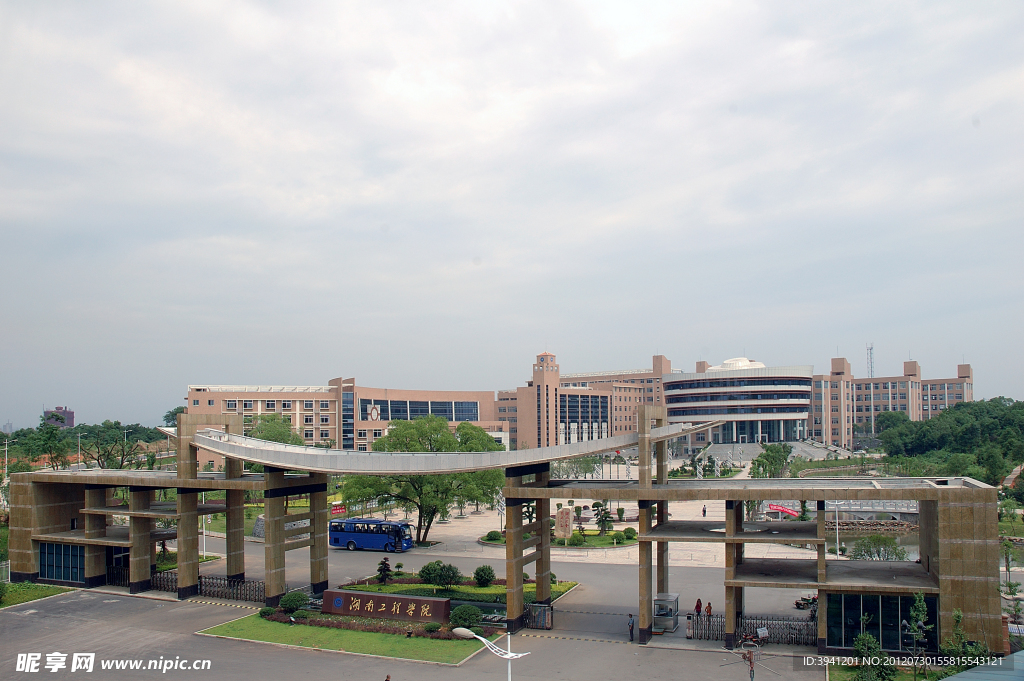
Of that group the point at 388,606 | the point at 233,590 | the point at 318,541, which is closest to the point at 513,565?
the point at 388,606

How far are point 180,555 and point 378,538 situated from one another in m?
16.6

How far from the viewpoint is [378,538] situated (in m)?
52.1

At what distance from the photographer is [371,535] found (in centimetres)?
5222

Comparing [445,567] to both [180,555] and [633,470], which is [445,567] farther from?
[633,470]

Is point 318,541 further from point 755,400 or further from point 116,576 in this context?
point 755,400

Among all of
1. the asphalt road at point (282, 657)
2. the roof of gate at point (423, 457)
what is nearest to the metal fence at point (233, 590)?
the asphalt road at point (282, 657)

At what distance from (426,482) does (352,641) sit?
67.1 ft

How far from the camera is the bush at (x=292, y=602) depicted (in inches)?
1302

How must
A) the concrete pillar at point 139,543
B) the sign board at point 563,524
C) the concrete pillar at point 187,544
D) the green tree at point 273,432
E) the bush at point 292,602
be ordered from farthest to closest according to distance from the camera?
the green tree at point 273,432
the sign board at point 563,524
the concrete pillar at point 139,543
the concrete pillar at point 187,544
the bush at point 292,602

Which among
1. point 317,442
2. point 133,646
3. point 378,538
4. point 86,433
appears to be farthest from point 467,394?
point 133,646

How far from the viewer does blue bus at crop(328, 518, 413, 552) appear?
51.7m

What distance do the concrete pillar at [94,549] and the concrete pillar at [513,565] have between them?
24.3 meters

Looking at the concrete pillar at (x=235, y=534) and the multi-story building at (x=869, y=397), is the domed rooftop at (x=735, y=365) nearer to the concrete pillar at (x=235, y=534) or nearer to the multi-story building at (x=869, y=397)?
the multi-story building at (x=869, y=397)

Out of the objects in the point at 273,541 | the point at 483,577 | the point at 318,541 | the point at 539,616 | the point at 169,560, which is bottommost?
the point at 169,560
